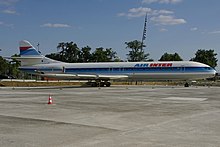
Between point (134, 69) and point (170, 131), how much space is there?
4047 cm

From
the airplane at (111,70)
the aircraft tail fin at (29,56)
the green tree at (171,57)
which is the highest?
the green tree at (171,57)

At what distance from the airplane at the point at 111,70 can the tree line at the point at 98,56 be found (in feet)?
177

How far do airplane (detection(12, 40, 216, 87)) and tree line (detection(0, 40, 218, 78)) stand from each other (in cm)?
5382

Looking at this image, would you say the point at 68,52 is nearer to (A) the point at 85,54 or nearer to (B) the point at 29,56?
(A) the point at 85,54

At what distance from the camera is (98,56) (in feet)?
417

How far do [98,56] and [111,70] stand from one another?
76180 millimetres

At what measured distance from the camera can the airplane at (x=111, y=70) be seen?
47812 millimetres

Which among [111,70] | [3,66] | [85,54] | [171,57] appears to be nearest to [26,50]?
[111,70]

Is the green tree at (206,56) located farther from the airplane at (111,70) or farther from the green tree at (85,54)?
the airplane at (111,70)

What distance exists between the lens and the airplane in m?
47.8

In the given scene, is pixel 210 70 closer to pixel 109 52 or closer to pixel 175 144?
pixel 175 144

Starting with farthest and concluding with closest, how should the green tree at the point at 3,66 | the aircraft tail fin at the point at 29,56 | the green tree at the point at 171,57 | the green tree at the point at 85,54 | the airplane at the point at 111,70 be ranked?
the green tree at the point at 85,54 → the green tree at the point at 171,57 → the green tree at the point at 3,66 → the aircraft tail fin at the point at 29,56 → the airplane at the point at 111,70

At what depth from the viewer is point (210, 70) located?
4816cm

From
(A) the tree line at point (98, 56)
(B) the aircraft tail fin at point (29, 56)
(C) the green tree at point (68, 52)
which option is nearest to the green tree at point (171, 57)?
(A) the tree line at point (98, 56)
